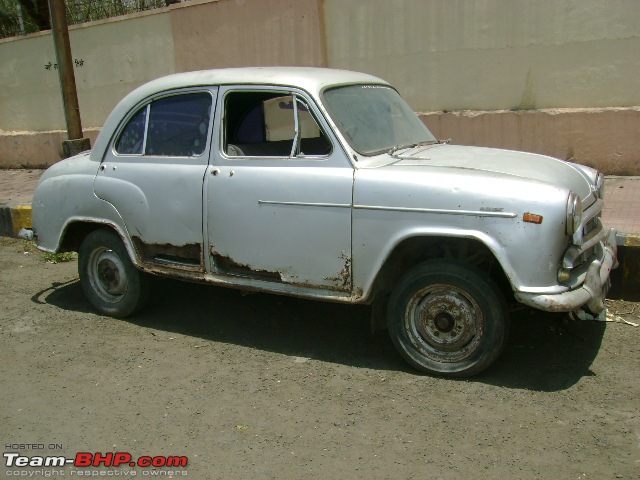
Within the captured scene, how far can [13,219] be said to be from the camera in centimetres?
839

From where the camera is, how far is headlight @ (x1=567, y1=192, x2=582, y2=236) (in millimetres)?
3736

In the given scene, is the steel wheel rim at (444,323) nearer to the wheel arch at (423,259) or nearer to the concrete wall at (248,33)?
the wheel arch at (423,259)

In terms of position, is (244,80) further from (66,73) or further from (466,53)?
(466,53)

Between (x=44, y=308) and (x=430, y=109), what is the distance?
17.7ft

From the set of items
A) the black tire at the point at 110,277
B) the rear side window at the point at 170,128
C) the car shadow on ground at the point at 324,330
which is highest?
the rear side window at the point at 170,128

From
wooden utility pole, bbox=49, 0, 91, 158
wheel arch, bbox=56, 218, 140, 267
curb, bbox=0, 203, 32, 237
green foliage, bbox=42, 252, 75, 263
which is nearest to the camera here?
wheel arch, bbox=56, 218, 140, 267

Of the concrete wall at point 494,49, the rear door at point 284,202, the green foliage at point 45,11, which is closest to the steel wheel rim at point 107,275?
the rear door at point 284,202

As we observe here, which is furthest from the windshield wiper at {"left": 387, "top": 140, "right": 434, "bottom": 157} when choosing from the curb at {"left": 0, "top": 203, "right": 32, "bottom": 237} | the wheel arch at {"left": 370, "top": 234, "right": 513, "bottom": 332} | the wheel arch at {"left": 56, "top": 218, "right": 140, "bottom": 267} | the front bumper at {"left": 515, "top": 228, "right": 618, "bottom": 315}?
the curb at {"left": 0, "top": 203, "right": 32, "bottom": 237}

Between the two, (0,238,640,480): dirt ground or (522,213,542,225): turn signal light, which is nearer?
(0,238,640,480): dirt ground

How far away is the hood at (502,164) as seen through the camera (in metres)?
4.08

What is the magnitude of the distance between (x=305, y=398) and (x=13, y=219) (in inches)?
Result: 229

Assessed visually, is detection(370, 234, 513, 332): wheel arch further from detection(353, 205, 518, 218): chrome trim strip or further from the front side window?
the front side window

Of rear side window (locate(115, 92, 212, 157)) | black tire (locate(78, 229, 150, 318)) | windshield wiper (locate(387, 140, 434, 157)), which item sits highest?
rear side window (locate(115, 92, 212, 157))

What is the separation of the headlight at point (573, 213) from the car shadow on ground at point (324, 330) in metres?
0.76
